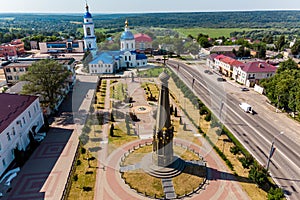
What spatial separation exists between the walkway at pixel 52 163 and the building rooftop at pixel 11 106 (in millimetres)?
6063

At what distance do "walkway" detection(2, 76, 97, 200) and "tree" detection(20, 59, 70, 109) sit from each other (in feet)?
14.7

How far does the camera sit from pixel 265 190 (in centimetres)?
2586

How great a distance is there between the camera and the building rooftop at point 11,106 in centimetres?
3059

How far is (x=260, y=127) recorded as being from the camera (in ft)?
134

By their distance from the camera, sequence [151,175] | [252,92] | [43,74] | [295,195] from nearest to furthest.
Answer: [295,195] < [151,175] < [43,74] < [252,92]

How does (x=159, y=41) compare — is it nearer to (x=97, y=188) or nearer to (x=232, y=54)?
(x=232, y=54)

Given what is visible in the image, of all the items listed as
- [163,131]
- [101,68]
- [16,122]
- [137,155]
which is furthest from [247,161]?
[101,68]

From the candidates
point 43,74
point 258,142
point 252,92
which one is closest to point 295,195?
point 258,142

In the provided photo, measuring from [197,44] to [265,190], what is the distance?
10026 cm

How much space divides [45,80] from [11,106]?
35.5ft

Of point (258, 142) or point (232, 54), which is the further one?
point (232, 54)

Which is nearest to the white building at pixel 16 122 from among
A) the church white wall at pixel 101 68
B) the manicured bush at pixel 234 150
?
the manicured bush at pixel 234 150

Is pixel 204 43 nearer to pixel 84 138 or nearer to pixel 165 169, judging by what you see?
pixel 84 138

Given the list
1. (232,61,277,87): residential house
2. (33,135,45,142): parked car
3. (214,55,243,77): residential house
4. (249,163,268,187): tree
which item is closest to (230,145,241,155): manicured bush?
(249,163,268,187): tree
